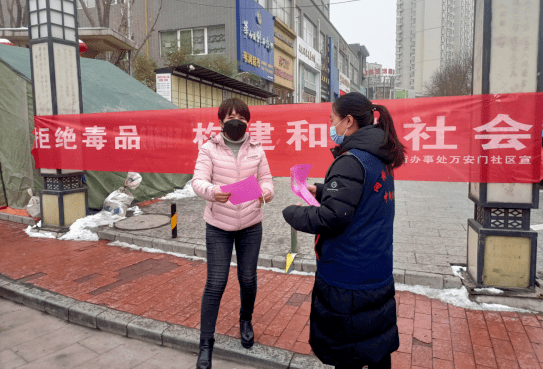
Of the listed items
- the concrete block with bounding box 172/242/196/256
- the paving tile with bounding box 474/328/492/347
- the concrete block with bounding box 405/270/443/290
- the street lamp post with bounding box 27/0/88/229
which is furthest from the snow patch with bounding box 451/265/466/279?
the street lamp post with bounding box 27/0/88/229

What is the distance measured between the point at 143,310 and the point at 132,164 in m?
3.14

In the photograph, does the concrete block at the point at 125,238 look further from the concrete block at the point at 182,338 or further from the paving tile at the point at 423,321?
the paving tile at the point at 423,321

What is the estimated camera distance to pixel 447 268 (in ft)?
15.8

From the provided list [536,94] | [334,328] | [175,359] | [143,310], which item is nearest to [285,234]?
[143,310]

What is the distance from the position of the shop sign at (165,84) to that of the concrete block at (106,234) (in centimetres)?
756

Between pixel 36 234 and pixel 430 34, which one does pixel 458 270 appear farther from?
pixel 430 34

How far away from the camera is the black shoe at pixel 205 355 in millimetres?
2961

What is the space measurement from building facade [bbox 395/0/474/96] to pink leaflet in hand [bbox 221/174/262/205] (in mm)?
97772

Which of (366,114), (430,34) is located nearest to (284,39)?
(366,114)

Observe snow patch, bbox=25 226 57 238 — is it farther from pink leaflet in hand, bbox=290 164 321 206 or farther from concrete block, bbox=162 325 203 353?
pink leaflet in hand, bbox=290 164 321 206

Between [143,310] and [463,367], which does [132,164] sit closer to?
[143,310]

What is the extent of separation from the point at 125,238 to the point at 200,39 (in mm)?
18004

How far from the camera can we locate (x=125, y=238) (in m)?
6.48

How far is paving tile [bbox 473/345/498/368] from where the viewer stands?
9.84 ft
